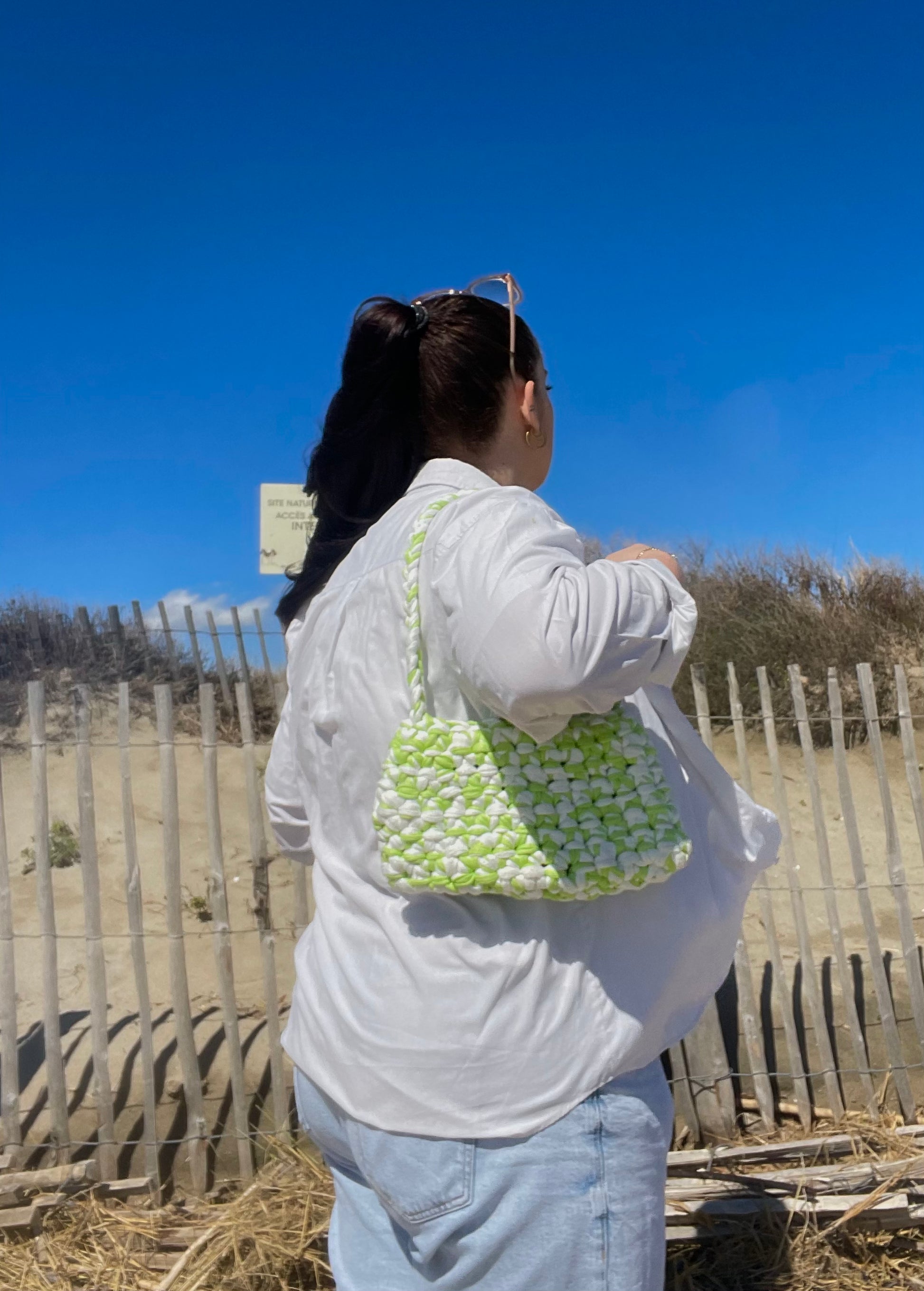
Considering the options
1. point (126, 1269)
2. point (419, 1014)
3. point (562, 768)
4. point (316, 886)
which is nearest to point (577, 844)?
point (562, 768)

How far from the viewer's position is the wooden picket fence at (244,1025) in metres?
3.16

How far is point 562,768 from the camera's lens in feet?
3.24

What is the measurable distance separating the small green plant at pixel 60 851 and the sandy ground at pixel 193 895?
5 centimetres

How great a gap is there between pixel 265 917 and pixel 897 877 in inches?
92.5

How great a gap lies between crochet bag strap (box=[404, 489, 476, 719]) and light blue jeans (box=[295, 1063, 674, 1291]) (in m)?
0.44

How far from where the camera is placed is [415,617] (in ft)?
3.31

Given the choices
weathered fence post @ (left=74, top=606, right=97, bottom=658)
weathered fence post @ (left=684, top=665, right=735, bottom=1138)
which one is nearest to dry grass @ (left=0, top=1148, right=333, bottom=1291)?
weathered fence post @ (left=684, top=665, right=735, bottom=1138)

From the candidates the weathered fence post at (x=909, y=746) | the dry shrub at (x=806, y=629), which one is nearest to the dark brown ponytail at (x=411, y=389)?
the weathered fence post at (x=909, y=746)

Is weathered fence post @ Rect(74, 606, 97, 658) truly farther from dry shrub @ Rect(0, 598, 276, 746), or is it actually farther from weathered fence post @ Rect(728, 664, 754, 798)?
→ weathered fence post @ Rect(728, 664, 754, 798)

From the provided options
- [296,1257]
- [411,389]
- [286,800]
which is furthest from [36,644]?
[411,389]

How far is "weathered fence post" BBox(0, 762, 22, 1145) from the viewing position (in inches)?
124

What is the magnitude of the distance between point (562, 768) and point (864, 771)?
7.15m

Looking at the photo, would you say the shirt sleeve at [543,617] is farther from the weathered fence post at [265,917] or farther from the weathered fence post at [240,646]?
the weathered fence post at [240,646]

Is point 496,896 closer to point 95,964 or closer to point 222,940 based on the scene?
point 222,940
